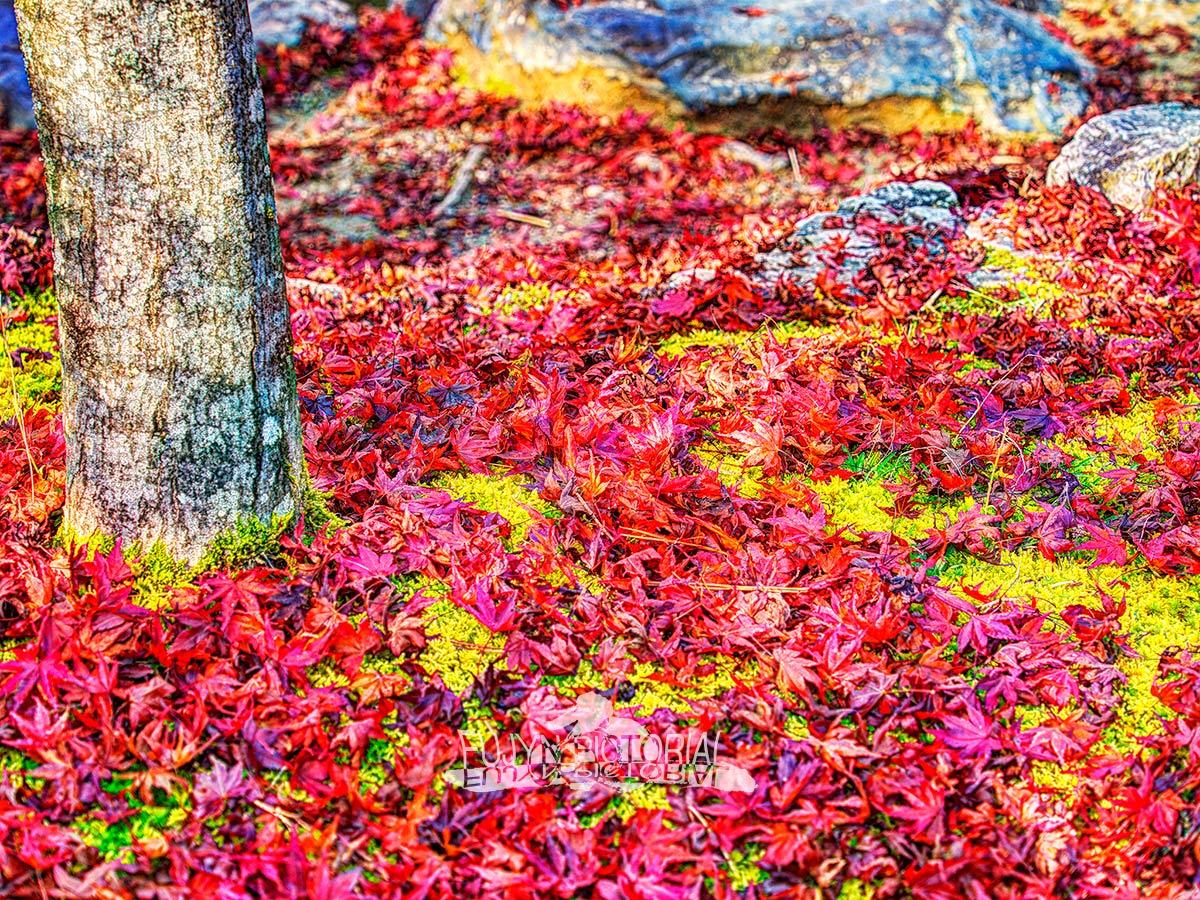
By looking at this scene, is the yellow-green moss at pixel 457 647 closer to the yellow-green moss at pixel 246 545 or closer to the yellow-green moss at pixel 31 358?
the yellow-green moss at pixel 246 545

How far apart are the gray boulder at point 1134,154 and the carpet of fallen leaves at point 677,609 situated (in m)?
0.50

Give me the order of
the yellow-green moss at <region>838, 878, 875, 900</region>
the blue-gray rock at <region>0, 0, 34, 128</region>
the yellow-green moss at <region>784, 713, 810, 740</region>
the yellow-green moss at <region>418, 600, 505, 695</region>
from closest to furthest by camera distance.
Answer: the yellow-green moss at <region>838, 878, 875, 900</region>, the yellow-green moss at <region>784, 713, 810, 740</region>, the yellow-green moss at <region>418, 600, 505, 695</region>, the blue-gray rock at <region>0, 0, 34, 128</region>

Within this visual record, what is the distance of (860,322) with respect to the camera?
4.15 meters

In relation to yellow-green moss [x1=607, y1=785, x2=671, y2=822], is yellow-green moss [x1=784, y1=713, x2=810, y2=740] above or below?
above

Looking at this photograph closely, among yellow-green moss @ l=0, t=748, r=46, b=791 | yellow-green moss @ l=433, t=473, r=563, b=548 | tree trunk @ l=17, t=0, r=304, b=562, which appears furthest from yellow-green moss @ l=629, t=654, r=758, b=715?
yellow-green moss @ l=0, t=748, r=46, b=791

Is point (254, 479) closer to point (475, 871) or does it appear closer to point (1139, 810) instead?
point (475, 871)

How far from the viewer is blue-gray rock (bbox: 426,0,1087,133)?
7090mm

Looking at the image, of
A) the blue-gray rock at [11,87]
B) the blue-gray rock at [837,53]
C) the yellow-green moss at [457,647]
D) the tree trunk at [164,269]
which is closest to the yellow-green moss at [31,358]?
the tree trunk at [164,269]

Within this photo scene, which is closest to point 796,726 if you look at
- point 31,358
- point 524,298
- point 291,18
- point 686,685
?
point 686,685

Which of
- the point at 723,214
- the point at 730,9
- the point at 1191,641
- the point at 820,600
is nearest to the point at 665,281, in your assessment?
the point at 723,214

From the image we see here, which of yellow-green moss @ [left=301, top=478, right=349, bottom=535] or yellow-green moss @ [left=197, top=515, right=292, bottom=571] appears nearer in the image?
yellow-green moss @ [left=197, top=515, right=292, bottom=571]

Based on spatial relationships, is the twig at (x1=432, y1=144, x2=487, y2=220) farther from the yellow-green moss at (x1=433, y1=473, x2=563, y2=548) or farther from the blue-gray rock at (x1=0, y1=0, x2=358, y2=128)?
the yellow-green moss at (x1=433, y1=473, x2=563, y2=548)

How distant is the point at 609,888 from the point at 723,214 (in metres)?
5.07

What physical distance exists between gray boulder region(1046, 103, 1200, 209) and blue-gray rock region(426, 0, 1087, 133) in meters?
1.86
